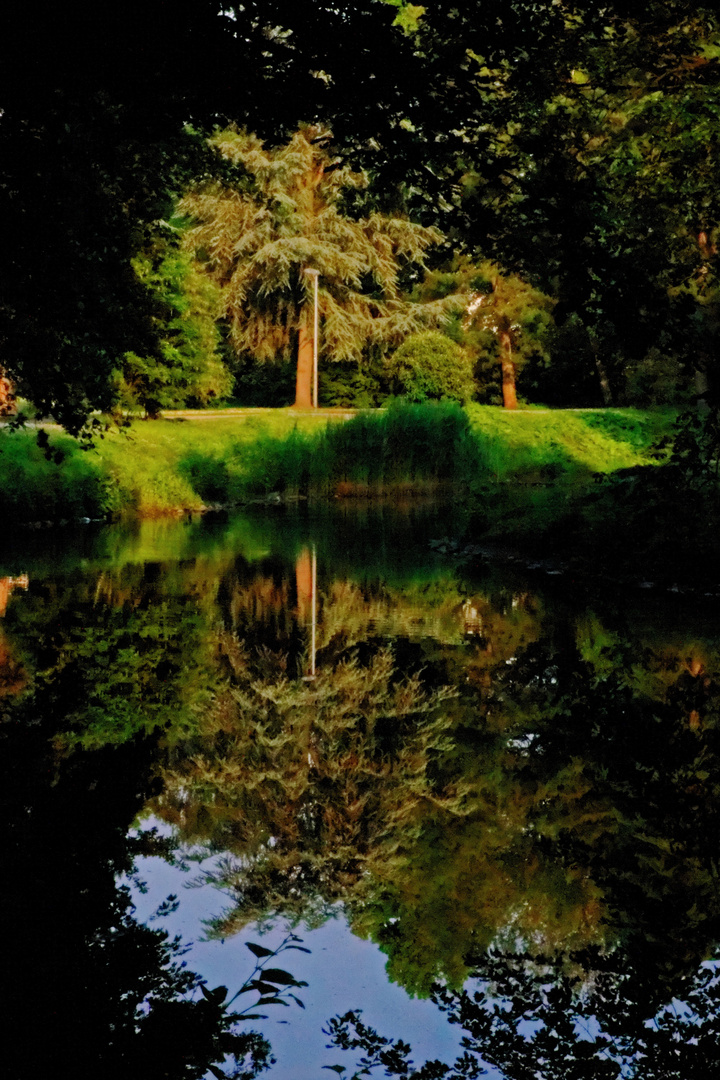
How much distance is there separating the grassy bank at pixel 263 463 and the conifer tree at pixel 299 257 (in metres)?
12.9

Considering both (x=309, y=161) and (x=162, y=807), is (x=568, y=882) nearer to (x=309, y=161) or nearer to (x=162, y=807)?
(x=162, y=807)

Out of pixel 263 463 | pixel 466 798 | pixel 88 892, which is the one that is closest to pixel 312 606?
pixel 466 798

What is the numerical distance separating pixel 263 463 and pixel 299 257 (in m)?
19.2

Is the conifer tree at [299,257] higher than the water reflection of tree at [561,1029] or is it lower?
higher

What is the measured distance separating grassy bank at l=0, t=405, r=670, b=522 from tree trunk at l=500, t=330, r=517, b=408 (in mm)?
16882

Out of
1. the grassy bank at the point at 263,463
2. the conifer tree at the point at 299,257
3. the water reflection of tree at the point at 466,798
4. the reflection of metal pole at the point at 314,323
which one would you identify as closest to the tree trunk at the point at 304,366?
the conifer tree at the point at 299,257

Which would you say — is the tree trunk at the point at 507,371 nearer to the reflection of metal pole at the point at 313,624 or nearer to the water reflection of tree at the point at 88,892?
the reflection of metal pole at the point at 313,624

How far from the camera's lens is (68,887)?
4.49 meters

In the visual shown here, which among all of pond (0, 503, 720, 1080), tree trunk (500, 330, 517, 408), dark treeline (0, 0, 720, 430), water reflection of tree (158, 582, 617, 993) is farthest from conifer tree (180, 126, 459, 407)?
water reflection of tree (158, 582, 617, 993)

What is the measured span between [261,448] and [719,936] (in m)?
28.7

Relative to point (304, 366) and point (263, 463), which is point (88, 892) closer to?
point (263, 463)

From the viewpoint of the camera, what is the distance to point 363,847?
17.1 feet

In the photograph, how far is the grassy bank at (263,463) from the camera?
2506 centimetres

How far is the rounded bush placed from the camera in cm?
5034
